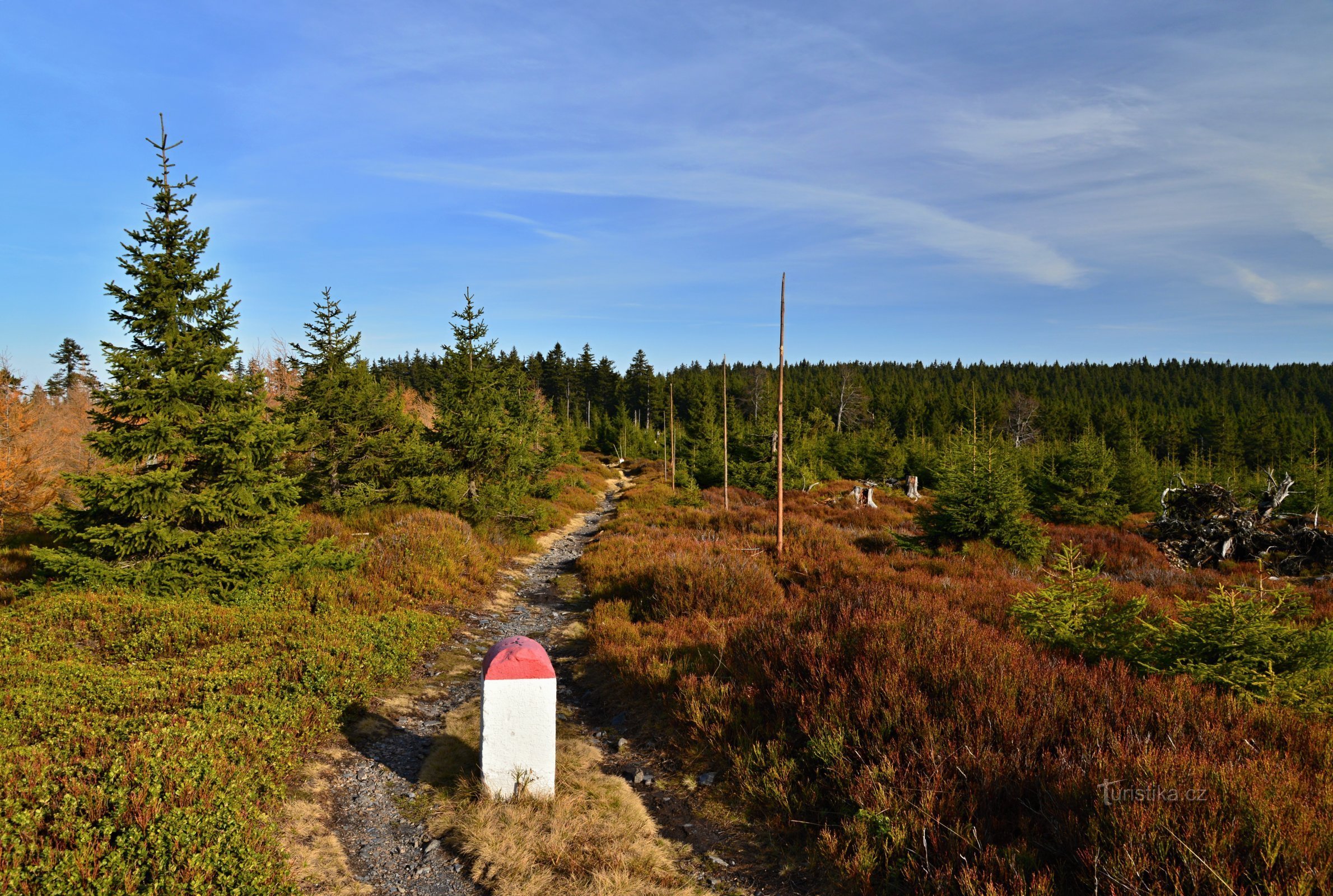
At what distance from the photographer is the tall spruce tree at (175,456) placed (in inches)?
350

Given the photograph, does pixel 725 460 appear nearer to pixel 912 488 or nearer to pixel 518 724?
pixel 912 488

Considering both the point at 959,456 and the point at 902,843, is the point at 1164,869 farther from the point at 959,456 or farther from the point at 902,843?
the point at 959,456

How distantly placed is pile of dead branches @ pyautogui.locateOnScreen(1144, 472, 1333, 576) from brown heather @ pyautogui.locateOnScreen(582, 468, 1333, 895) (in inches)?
431

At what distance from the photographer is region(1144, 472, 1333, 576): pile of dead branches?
1572 centimetres

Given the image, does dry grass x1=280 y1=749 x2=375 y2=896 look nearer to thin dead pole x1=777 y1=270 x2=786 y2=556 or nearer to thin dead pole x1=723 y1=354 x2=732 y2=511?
thin dead pole x1=777 y1=270 x2=786 y2=556

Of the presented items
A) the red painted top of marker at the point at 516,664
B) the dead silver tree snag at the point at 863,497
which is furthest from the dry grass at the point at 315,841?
the dead silver tree snag at the point at 863,497

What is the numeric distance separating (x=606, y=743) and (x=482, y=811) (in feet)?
6.87

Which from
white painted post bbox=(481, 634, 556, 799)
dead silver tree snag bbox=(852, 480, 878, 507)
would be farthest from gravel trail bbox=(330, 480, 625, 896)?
dead silver tree snag bbox=(852, 480, 878, 507)

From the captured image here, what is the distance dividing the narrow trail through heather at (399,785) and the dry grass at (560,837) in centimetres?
17

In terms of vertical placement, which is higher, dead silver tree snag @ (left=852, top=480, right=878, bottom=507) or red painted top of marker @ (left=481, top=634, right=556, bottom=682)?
red painted top of marker @ (left=481, top=634, right=556, bottom=682)

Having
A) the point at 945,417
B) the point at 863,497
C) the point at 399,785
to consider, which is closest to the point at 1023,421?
the point at 945,417

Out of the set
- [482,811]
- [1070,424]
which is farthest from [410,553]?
[1070,424]

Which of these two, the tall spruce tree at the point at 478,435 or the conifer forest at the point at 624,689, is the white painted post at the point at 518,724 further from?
the tall spruce tree at the point at 478,435

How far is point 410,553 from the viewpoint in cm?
1288
